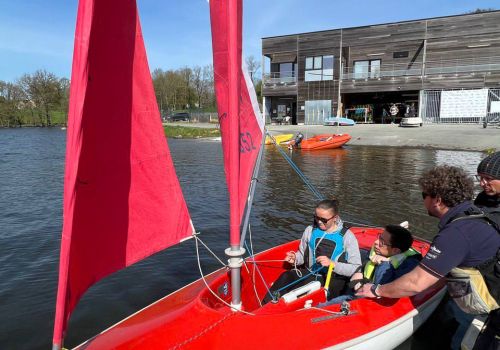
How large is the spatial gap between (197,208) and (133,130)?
761 cm

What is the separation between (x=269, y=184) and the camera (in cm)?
1358

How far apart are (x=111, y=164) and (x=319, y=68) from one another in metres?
32.7

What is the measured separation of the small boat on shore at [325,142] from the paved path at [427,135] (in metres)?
2.46

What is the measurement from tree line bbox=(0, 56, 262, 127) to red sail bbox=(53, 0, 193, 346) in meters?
59.1

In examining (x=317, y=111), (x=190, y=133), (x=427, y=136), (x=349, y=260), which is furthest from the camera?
(x=190, y=133)

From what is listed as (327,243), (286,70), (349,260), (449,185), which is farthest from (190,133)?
(449,185)

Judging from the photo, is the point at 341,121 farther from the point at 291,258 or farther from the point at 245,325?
the point at 245,325

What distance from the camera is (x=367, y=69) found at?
31859 mm

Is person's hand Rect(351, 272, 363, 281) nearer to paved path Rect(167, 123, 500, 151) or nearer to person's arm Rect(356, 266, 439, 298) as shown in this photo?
person's arm Rect(356, 266, 439, 298)

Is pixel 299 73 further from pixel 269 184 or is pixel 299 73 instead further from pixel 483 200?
pixel 483 200

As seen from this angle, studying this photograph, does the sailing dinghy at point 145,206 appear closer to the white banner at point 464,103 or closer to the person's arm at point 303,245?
the person's arm at point 303,245

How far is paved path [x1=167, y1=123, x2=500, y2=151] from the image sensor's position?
21.8m

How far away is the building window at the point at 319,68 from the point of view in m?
32.6

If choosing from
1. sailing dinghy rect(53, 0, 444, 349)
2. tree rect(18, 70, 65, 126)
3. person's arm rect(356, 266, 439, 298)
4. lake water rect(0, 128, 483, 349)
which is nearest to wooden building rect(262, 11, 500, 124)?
lake water rect(0, 128, 483, 349)
